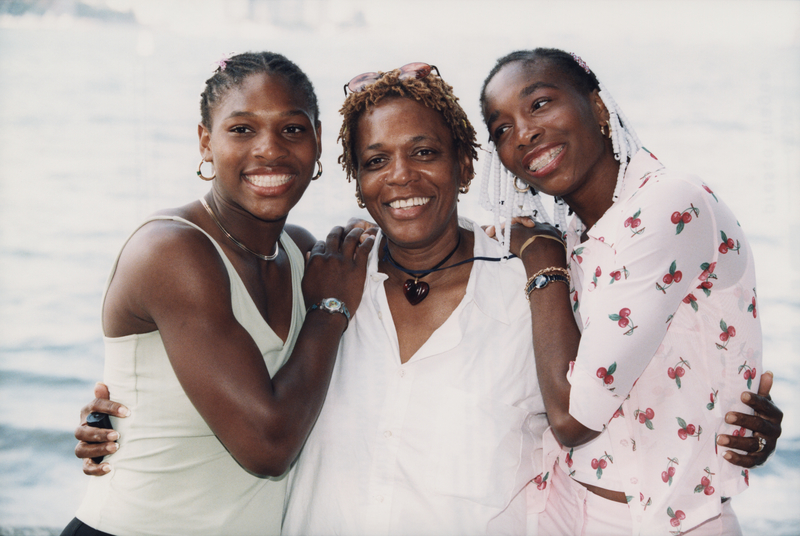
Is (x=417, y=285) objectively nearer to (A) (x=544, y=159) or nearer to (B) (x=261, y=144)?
(A) (x=544, y=159)

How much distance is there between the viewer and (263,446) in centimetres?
185

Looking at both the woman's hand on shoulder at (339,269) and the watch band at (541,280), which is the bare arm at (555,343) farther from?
the woman's hand on shoulder at (339,269)

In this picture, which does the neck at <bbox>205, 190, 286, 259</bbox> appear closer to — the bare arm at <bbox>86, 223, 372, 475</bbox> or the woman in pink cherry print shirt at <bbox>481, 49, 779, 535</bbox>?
the bare arm at <bbox>86, 223, 372, 475</bbox>

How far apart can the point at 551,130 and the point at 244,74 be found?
41.2 inches

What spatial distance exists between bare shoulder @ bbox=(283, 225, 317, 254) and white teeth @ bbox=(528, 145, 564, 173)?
101cm

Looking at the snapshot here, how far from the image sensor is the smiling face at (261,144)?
210 centimetres

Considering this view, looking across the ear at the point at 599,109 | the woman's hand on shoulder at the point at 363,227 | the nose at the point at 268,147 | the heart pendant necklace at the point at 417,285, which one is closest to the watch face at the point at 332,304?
the heart pendant necklace at the point at 417,285

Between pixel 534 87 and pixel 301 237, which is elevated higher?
pixel 534 87

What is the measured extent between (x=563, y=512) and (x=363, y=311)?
989 mm

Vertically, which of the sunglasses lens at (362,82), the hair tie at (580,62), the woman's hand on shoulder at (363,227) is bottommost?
the woman's hand on shoulder at (363,227)

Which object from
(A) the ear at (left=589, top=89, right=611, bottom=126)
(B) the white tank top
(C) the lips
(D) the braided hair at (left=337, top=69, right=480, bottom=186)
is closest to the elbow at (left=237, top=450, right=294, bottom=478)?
(B) the white tank top

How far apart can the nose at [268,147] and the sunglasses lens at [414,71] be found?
0.53m

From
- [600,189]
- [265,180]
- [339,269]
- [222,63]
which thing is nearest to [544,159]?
[600,189]

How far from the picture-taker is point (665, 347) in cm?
195
